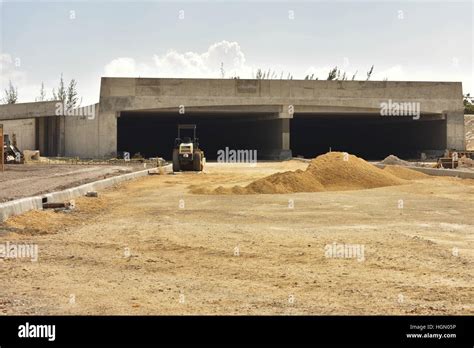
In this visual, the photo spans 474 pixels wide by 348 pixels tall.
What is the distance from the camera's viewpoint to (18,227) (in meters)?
11.5

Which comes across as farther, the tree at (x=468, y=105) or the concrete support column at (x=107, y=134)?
the tree at (x=468, y=105)

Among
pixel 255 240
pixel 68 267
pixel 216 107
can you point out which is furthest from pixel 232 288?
pixel 216 107

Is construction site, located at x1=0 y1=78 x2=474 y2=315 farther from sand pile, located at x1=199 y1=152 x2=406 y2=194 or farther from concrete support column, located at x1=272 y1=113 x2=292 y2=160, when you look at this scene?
concrete support column, located at x1=272 y1=113 x2=292 y2=160

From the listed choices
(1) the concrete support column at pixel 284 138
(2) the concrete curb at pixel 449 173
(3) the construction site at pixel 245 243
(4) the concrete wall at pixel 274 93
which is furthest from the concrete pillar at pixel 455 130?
(2) the concrete curb at pixel 449 173

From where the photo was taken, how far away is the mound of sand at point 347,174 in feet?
71.6

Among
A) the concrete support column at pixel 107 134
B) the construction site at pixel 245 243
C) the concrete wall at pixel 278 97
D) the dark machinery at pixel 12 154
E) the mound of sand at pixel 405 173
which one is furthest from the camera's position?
the concrete wall at pixel 278 97

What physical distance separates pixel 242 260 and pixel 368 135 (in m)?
59.1

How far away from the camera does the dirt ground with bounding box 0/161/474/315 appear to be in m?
6.14

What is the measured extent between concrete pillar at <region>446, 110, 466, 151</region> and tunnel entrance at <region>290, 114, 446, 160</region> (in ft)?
1.88

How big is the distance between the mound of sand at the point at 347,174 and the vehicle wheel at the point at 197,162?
29.9ft

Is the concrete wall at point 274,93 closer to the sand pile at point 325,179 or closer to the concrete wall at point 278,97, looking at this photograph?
the concrete wall at point 278,97
